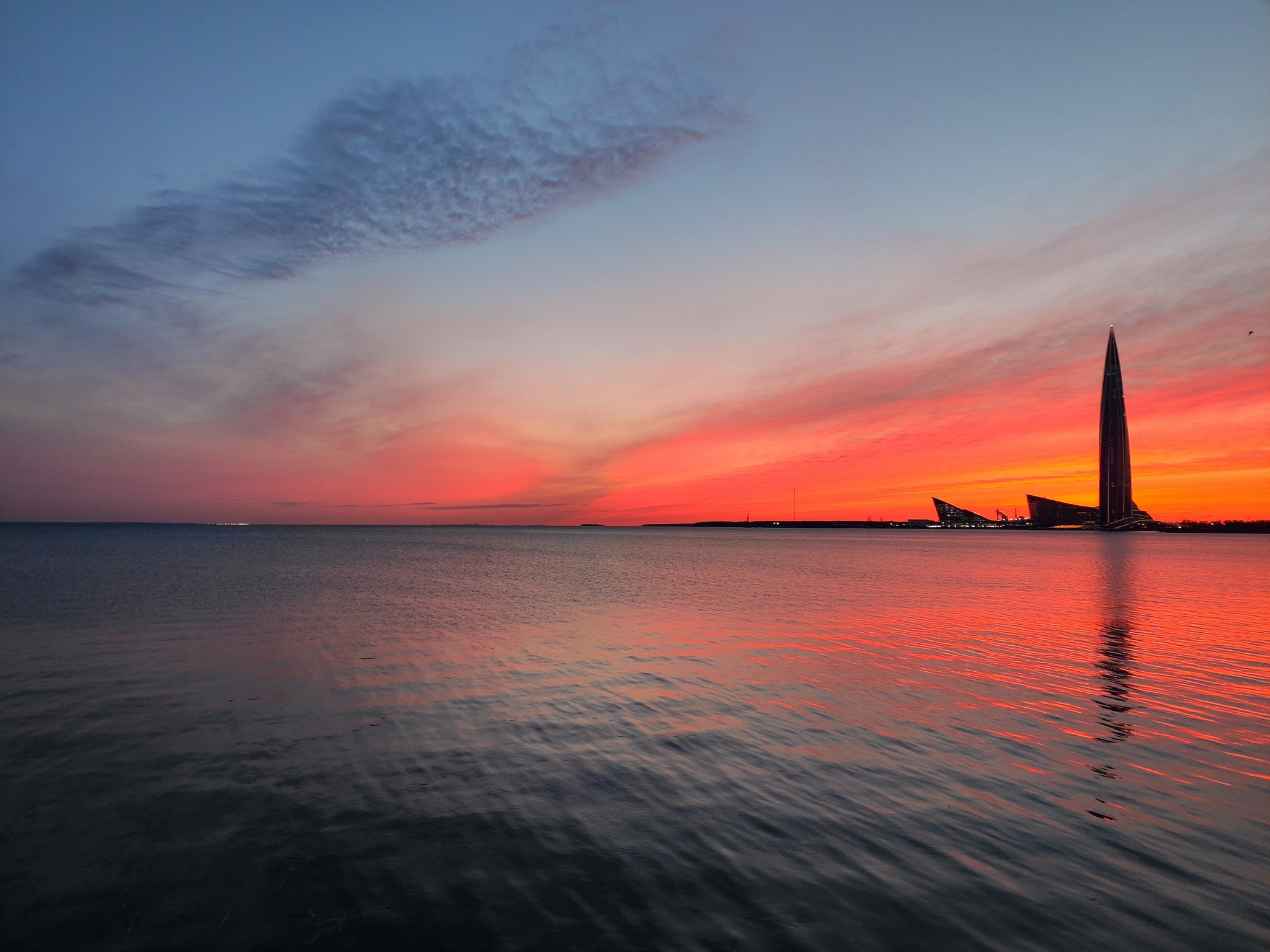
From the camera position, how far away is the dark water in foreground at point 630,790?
294 inches

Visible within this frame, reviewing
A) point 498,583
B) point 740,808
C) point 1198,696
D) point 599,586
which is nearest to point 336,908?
point 740,808

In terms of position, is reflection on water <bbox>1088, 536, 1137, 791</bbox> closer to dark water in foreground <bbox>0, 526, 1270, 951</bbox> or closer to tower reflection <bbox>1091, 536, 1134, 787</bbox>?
tower reflection <bbox>1091, 536, 1134, 787</bbox>

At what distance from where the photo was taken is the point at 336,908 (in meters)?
7.66

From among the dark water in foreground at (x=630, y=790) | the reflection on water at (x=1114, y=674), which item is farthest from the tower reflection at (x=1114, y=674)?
the dark water in foreground at (x=630, y=790)

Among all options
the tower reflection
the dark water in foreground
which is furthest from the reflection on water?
the dark water in foreground

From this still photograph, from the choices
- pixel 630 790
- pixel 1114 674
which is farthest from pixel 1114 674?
pixel 630 790

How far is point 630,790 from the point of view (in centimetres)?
1134

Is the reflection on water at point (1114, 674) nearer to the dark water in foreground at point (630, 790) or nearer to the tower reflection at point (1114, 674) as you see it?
the tower reflection at point (1114, 674)

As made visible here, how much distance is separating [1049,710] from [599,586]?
39.9 metres

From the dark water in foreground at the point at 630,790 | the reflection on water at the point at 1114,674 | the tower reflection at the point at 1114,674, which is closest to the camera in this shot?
the dark water in foreground at the point at 630,790

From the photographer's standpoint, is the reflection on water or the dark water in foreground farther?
the reflection on water

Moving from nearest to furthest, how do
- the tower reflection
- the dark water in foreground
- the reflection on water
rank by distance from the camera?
the dark water in foreground, the reflection on water, the tower reflection

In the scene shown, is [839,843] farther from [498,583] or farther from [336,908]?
[498,583]

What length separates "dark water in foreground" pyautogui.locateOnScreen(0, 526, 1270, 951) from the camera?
7.47 meters
